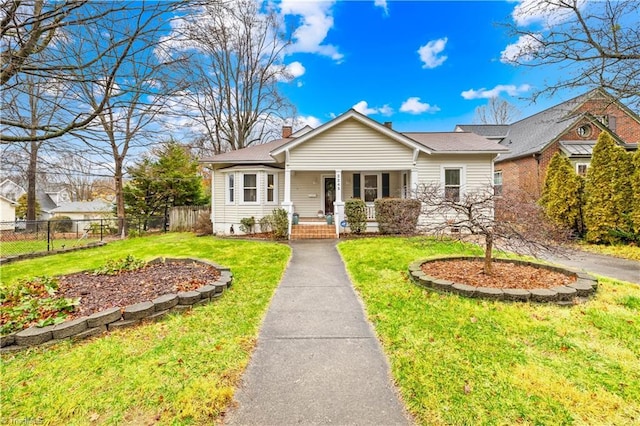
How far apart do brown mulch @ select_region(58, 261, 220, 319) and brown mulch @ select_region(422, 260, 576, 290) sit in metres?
4.72

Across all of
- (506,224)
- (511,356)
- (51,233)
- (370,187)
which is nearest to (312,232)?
(370,187)

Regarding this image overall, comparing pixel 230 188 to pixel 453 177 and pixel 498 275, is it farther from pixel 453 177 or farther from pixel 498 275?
pixel 498 275

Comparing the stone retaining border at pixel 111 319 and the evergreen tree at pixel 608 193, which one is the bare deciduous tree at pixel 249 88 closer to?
the stone retaining border at pixel 111 319

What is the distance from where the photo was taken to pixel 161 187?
62.4 ft

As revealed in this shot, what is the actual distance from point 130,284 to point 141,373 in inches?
114

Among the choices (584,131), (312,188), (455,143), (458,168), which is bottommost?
(312,188)

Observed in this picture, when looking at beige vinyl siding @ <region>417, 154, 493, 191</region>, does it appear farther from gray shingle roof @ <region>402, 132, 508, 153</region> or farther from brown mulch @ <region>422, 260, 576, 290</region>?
brown mulch @ <region>422, 260, 576, 290</region>

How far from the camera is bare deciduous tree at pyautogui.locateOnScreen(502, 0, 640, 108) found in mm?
8039

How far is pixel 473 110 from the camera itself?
115 feet

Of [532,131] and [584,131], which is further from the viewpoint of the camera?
[532,131]

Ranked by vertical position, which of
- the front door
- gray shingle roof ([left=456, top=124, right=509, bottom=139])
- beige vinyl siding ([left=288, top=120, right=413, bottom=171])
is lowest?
the front door

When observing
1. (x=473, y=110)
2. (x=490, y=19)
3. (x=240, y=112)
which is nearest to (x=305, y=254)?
(x=490, y=19)

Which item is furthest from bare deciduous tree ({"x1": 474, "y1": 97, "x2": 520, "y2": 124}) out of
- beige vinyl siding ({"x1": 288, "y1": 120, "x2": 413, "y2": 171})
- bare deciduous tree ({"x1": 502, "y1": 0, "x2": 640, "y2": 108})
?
beige vinyl siding ({"x1": 288, "y1": 120, "x2": 413, "y2": 171})

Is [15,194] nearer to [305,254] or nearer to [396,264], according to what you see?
[305,254]
